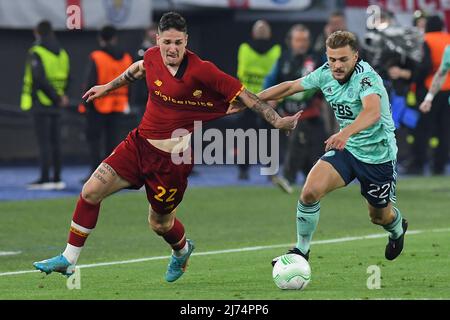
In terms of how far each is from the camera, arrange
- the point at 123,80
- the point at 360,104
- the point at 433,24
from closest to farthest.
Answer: the point at 360,104, the point at 123,80, the point at 433,24

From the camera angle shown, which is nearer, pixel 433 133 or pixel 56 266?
pixel 56 266

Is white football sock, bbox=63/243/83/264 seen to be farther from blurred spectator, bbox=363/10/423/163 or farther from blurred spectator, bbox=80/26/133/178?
blurred spectator, bbox=363/10/423/163

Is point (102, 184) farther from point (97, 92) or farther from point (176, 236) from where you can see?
point (97, 92)

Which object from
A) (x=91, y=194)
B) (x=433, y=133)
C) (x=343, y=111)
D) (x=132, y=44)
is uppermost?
(x=343, y=111)

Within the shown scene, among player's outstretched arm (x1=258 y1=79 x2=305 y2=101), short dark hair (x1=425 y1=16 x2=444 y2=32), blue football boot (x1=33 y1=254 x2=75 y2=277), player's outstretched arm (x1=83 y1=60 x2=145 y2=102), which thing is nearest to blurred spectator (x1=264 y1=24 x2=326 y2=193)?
short dark hair (x1=425 y1=16 x2=444 y2=32)

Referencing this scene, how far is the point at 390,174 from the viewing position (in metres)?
11.2

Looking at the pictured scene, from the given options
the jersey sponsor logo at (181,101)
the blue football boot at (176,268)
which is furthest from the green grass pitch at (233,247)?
the jersey sponsor logo at (181,101)

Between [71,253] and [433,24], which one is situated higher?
[433,24]

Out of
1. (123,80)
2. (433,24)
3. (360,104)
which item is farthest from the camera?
(433,24)

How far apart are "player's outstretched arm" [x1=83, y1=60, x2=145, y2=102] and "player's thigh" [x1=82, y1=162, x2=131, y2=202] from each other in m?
0.83

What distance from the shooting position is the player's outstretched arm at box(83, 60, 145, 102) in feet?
35.8

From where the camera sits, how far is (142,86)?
74.0 feet

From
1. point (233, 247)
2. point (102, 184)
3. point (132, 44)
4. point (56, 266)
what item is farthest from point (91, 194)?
point (132, 44)

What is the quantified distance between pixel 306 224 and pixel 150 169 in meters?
1.32
